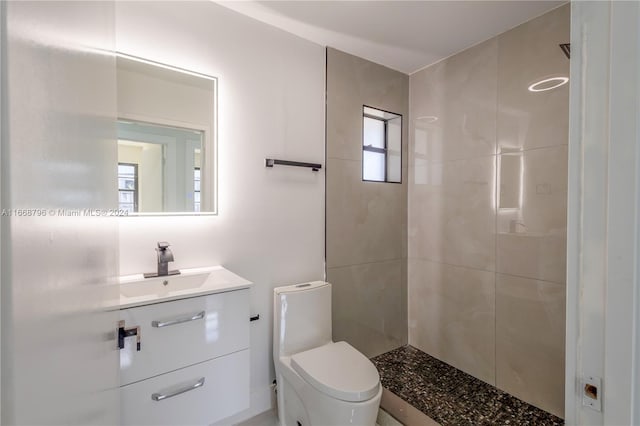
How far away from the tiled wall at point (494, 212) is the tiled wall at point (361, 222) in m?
0.15

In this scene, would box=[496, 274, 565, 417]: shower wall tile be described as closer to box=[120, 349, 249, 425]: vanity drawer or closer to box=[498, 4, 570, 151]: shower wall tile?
box=[498, 4, 570, 151]: shower wall tile

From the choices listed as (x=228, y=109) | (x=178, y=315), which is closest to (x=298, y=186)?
(x=228, y=109)

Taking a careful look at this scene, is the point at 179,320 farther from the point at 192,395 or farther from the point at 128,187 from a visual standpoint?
the point at 128,187

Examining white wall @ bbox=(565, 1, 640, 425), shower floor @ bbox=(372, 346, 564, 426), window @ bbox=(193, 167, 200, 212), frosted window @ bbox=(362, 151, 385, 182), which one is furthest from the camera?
frosted window @ bbox=(362, 151, 385, 182)

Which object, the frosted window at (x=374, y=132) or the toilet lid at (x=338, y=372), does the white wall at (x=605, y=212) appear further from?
the frosted window at (x=374, y=132)

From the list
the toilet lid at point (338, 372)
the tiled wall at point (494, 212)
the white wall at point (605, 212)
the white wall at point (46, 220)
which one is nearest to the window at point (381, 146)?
the tiled wall at point (494, 212)

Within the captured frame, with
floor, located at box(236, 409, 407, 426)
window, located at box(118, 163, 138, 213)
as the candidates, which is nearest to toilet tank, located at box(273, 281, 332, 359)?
floor, located at box(236, 409, 407, 426)

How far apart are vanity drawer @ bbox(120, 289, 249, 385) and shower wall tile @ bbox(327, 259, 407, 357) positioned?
3.02ft

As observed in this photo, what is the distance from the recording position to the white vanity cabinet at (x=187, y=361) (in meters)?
1.09

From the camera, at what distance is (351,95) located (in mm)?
2236

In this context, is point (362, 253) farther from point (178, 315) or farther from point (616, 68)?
point (616, 68)

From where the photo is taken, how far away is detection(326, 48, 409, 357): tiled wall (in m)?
2.16

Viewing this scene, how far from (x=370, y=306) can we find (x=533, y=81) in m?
1.90

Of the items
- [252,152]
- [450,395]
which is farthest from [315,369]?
[252,152]
